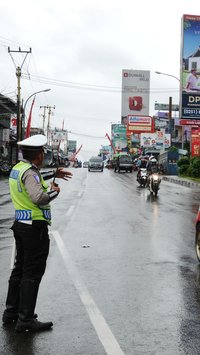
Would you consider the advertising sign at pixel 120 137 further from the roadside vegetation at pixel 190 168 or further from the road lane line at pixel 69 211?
the road lane line at pixel 69 211

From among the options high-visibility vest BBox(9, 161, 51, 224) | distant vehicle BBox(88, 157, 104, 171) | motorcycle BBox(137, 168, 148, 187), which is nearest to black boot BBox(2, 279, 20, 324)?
high-visibility vest BBox(9, 161, 51, 224)

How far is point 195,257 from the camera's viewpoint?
789 centimetres

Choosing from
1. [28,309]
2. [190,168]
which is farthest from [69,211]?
[190,168]

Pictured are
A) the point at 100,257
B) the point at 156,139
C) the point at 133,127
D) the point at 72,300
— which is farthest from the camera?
the point at 133,127

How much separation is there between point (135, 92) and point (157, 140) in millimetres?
45395

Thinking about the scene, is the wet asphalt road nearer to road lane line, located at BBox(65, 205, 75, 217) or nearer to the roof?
road lane line, located at BBox(65, 205, 75, 217)

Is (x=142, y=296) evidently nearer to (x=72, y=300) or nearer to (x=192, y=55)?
(x=72, y=300)

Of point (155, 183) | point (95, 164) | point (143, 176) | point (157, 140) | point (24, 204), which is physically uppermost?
point (24, 204)

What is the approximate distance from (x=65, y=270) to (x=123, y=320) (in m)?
2.19

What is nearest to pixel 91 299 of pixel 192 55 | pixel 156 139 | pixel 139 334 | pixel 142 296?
pixel 142 296

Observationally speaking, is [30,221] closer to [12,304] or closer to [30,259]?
[30,259]

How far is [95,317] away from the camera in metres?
4.85

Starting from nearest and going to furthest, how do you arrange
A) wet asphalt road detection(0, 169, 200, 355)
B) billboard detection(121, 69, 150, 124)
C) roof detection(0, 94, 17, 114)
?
wet asphalt road detection(0, 169, 200, 355)
roof detection(0, 94, 17, 114)
billboard detection(121, 69, 150, 124)

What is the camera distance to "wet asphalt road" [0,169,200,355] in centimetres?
420
